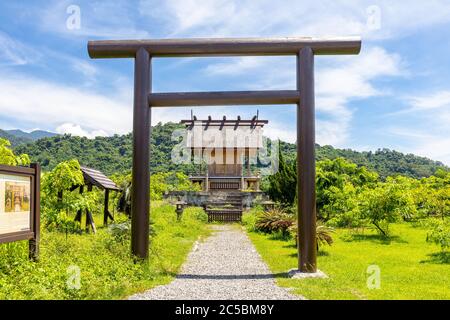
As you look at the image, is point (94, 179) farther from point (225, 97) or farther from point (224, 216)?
point (225, 97)

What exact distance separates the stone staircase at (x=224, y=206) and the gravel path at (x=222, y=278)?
7.99m

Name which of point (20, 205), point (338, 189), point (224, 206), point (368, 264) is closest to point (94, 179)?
point (20, 205)

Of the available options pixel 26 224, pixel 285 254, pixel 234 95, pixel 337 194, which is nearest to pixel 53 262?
pixel 26 224

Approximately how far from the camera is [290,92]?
25.3ft

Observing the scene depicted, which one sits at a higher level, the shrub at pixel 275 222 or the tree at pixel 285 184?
the tree at pixel 285 184

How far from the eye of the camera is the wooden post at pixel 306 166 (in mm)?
7566

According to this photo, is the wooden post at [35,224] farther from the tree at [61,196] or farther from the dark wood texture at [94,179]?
the dark wood texture at [94,179]

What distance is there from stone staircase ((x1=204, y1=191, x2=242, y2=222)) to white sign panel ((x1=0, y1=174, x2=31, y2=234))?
45.5 ft

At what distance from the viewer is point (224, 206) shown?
2330 cm

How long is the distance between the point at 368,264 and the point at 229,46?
5.29 metres

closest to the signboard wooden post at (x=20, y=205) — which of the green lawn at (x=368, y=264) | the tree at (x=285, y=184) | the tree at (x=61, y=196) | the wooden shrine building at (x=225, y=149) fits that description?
the tree at (x=61, y=196)
